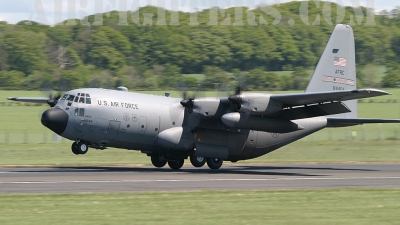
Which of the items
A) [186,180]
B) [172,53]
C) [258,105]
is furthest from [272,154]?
[172,53]

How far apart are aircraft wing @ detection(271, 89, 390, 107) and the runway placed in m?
3.04

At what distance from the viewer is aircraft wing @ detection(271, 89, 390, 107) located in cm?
2373

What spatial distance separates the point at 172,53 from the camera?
104250mm

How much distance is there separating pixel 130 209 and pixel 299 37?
111215mm

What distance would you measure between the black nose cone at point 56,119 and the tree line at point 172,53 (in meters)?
48.0

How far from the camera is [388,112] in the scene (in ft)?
228

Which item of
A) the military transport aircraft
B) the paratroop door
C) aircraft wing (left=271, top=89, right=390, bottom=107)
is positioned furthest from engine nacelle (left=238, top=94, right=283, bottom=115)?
the paratroop door

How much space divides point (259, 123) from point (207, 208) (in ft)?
38.0

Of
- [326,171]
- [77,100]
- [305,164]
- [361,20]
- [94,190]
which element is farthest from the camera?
[361,20]

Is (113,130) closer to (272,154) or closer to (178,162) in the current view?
(178,162)

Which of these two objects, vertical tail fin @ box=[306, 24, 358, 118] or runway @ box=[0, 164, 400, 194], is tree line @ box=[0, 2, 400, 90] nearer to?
vertical tail fin @ box=[306, 24, 358, 118]

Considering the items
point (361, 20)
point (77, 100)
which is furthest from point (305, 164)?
point (361, 20)

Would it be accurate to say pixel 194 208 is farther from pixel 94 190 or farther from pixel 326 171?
pixel 326 171

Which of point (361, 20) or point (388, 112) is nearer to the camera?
point (388, 112)
